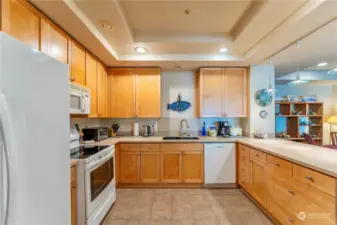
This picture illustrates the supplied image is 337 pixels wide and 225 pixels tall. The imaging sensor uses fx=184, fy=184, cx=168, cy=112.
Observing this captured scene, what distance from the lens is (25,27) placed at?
1524 mm

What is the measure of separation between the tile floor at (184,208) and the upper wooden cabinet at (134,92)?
4.76ft

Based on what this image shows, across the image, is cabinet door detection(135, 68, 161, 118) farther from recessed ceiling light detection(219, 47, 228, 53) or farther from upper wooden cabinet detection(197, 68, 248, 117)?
recessed ceiling light detection(219, 47, 228, 53)

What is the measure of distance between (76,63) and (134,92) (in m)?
1.39

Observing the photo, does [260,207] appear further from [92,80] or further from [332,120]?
[332,120]

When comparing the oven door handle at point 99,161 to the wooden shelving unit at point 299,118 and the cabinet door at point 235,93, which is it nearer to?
the cabinet door at point 235,93

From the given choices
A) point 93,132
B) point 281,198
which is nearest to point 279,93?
point 281,198

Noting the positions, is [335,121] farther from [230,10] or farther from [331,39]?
[230,10]

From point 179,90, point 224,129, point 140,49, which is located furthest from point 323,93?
point 140,49

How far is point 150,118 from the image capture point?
397cm

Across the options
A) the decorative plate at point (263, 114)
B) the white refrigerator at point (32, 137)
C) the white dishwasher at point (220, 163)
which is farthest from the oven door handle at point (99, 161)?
the decorative plate at point (263, 114)

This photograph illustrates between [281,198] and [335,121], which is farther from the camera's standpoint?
[335,121]

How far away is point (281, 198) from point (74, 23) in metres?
2.93

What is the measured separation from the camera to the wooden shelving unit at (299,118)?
504 centimetres

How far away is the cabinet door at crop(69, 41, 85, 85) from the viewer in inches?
88.3
